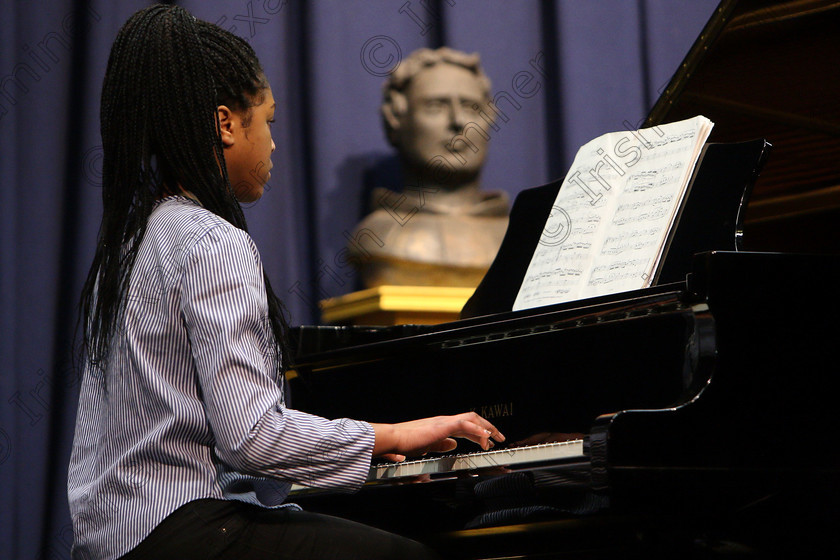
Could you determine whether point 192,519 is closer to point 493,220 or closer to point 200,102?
point 200,102

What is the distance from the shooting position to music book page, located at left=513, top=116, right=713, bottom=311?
66.1 inches

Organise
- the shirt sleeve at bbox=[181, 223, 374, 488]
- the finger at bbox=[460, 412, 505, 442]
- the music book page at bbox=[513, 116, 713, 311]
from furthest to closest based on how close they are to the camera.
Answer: the music book page at bbox=[513, 116, 713, 311]
the finger at bbox=[460, 412, 505, 442]
the shirt sleeve at bbox=[181, 223, 374, 488]

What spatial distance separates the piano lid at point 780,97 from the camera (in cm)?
199

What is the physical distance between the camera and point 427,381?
5.64ft

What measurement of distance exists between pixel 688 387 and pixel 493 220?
1.93 meters

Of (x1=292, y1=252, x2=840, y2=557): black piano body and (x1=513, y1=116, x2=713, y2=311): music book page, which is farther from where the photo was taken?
(x1=513, y1=116, x2=713, y2=311): music book page

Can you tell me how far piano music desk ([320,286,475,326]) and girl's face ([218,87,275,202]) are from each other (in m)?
1.47

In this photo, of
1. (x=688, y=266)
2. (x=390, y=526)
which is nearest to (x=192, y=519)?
(x=390, y=526)

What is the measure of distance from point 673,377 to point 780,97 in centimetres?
99

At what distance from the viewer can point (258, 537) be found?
3.84 feet

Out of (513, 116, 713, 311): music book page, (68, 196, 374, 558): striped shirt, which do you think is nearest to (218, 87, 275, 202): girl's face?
(68, 196, 374, 558): striped shirt

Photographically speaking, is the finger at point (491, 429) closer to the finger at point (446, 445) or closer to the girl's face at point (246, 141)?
the finger at point (446, 445)

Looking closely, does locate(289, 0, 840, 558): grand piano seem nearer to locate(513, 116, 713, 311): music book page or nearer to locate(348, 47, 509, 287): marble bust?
locate(513, 116, 713, 311): music book page

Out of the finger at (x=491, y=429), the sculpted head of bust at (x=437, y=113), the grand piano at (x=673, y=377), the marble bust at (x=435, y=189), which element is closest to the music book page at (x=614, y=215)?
the grand piano at (x=673, y=377)
